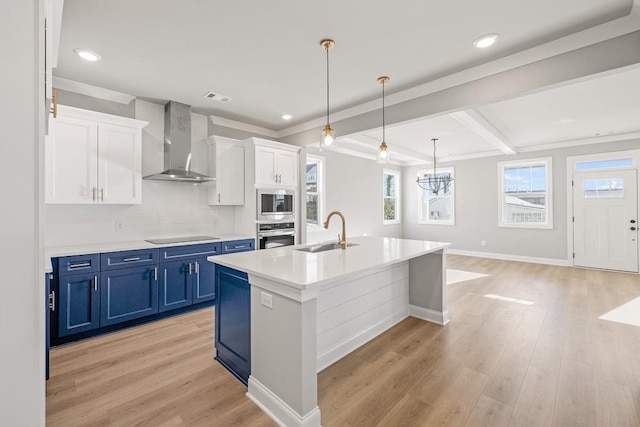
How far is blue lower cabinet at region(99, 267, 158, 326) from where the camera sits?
2.98 metres

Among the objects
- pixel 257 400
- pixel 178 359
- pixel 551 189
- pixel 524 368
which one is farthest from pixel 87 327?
pixel 551 189

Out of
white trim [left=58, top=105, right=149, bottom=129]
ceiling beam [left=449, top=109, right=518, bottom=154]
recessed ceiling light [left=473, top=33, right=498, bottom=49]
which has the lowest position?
white trim [left=58, top=105, right=149, bottom=129]

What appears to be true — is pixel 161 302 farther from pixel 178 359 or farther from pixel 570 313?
pixel 570 313

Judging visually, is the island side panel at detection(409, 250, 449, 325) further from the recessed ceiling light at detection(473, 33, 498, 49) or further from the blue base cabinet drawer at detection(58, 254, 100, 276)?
the blue base cabinet drawer at detection(58, 254, 100, 276)

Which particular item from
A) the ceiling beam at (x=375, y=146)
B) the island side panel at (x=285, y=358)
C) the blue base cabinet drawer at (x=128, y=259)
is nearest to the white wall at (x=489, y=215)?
the ceiling beam at (x=375, y=146)

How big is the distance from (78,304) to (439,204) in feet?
26.4

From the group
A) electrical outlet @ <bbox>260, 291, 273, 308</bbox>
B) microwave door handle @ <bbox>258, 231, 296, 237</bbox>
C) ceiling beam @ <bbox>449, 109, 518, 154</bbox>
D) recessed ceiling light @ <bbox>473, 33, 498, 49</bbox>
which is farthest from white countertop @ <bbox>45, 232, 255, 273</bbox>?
ceiling beam @ <bbox>449, 109, 518, 154</bbox>

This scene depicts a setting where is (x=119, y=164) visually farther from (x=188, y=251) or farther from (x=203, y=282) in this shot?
(x=203, y=282)

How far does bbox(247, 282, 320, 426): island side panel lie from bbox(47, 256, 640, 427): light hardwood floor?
0.14 m

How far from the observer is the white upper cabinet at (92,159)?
9.55 feet

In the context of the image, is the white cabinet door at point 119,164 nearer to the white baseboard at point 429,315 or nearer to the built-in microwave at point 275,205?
the built-in microwave at point 275,205

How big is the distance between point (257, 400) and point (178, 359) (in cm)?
97

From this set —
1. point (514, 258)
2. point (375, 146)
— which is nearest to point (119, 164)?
point (375, 146)

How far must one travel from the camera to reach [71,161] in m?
3.01
